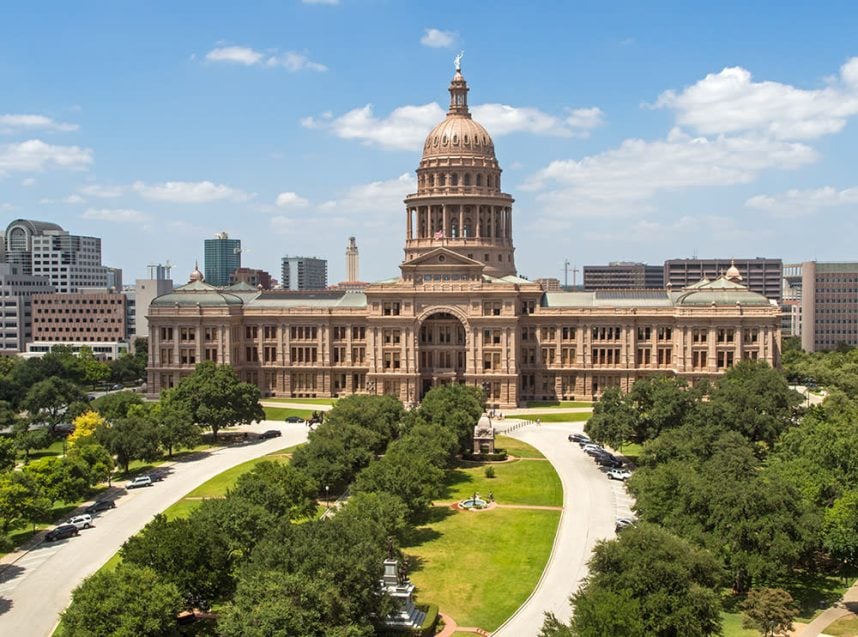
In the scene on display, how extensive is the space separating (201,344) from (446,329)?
43422mm

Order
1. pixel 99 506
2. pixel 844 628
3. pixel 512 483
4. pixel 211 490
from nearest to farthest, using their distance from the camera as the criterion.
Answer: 1. pixel 844 628
2. pixel 99 506
3. pixel 211 490
4. pixel 512 483

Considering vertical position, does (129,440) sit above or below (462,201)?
below

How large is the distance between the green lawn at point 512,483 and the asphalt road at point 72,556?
2771 centimetres

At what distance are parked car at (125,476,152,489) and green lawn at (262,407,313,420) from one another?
44059 mm

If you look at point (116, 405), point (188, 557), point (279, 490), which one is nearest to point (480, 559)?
point (279, 490)

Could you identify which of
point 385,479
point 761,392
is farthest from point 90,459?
point 761,392

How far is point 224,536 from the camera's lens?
61.3 meters

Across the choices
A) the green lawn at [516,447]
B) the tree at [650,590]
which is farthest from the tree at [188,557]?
the green lawn at [516,447]

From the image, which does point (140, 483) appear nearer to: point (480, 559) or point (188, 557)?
point (188, 557)

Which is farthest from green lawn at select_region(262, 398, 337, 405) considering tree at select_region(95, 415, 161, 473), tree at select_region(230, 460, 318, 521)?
tree at select_region(230, 460, 318, 521)

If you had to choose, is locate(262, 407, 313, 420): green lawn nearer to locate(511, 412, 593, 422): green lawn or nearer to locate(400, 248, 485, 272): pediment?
locate(400, 248, 485, 272): pediment

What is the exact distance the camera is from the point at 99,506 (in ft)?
287

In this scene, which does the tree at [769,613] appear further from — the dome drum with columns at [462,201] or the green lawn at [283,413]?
the dome drum with columns at [462,201]

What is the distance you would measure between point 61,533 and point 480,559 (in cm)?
3766
